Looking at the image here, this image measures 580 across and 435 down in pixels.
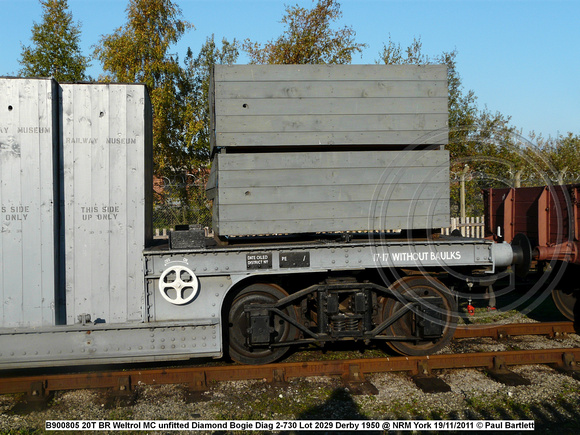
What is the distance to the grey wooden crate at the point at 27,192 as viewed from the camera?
17.2 ft

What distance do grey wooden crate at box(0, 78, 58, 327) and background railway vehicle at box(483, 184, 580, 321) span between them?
5983 mm

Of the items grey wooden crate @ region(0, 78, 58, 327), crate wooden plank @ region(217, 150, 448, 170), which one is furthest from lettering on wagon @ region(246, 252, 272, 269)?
grey wooden crate @ region(0, 78, 58, 327)

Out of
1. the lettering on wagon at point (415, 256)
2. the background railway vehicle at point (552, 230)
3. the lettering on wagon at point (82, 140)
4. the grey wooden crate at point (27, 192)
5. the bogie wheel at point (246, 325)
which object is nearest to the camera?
the grey wooden crate at point (27, 192)

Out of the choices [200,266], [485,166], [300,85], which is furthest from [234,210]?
[485,166]

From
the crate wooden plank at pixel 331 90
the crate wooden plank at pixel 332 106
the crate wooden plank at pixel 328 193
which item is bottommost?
the crate wooden plank at pixel 328 193

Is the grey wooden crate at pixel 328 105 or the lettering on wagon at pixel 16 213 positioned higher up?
the grey wooden crate at pixel 328 105

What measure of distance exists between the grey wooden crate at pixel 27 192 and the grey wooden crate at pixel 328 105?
1.85 meters

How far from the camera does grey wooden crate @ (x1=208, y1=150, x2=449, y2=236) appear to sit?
5508mm

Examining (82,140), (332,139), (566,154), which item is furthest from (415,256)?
(566,154)

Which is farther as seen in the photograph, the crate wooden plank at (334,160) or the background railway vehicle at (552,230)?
the background railway vehicle at (552,230)

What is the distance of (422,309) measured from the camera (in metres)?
6.09

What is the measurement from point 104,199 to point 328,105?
2790 mm

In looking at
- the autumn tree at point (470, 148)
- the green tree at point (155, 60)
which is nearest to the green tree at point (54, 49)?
the green tree at point (155, 60)

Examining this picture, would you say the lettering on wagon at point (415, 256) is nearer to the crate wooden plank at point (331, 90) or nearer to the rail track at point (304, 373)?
the rail track at point (304, 373)
